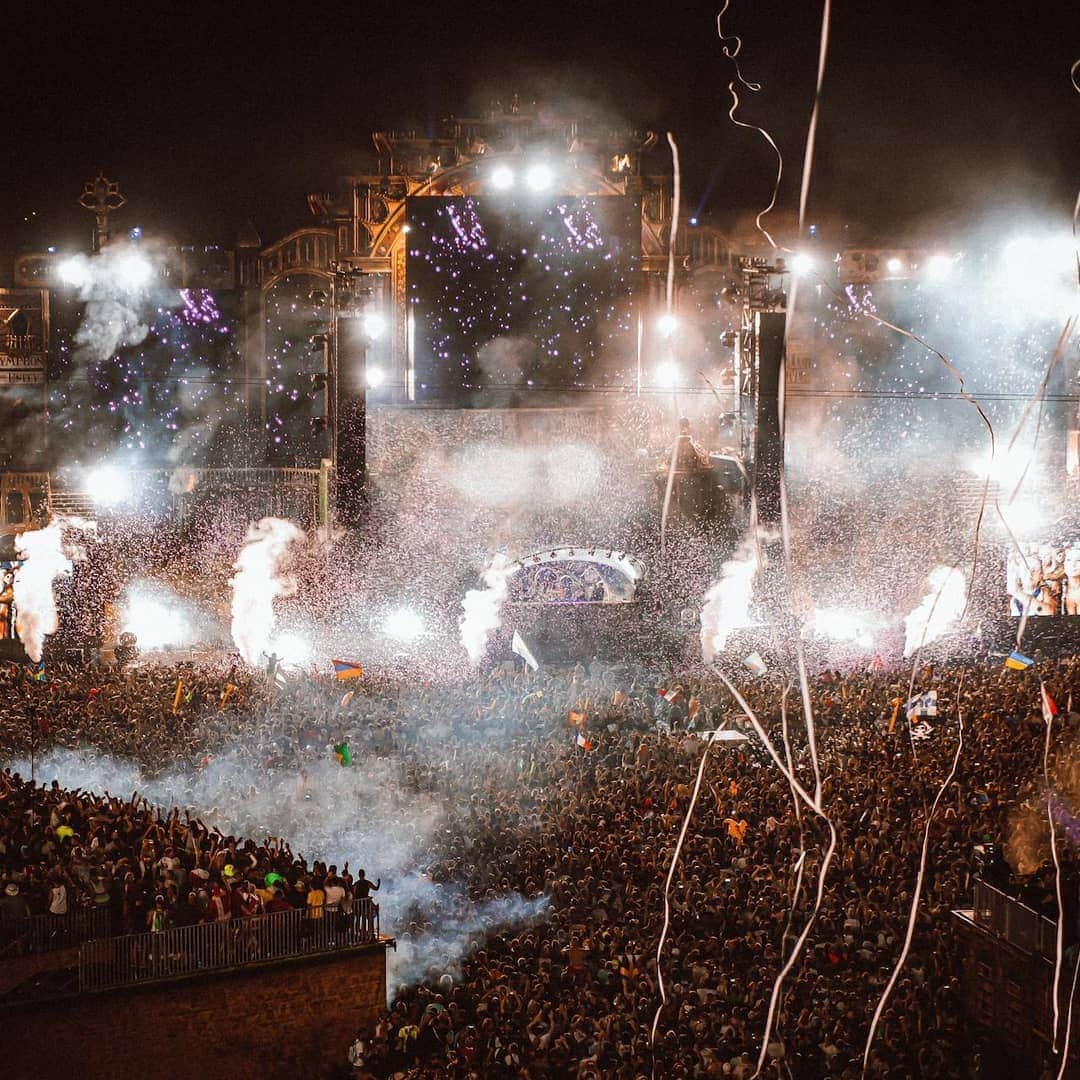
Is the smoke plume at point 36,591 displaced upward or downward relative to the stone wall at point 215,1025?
upward

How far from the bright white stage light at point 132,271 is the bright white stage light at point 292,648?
38.5 ft

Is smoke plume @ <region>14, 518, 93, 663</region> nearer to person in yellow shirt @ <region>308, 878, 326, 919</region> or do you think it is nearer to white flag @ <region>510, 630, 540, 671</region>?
white flag @ <region>510, 630, 540, 671</region>

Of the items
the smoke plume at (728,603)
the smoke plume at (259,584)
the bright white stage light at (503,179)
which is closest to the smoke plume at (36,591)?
the smoke plume at (259,584)

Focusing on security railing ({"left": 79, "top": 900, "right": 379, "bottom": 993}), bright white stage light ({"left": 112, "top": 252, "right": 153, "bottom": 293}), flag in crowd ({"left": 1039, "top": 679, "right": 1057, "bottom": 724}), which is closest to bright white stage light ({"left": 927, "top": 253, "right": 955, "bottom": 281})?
flag in crowd ({"left": 1039, "top": 679, "right": 1057, "bottom": 724})

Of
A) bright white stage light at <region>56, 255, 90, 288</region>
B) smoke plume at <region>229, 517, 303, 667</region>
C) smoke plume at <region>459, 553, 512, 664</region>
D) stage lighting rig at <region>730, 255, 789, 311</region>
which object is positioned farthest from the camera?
bright white stage light at <region>56, 255, 90, 288</region>

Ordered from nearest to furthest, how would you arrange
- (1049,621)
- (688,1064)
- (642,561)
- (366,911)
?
1. (688,1064)
2. (366,911)
3. (1049,621)
4. (642,561)

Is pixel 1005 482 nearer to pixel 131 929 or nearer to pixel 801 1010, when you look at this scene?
pixel 801 1010

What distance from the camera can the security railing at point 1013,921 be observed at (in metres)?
7.57

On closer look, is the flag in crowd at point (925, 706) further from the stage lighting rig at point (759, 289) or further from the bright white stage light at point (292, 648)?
the bright white stage light at point (292, 648)

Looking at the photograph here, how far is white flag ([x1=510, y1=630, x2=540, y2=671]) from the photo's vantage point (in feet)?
59.0

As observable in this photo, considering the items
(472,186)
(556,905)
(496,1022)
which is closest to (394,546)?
(472,186)

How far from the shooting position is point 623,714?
1380 centimetres

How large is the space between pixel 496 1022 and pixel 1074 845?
17.8 feet

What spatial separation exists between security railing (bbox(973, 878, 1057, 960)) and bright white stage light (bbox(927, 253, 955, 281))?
868 inches
